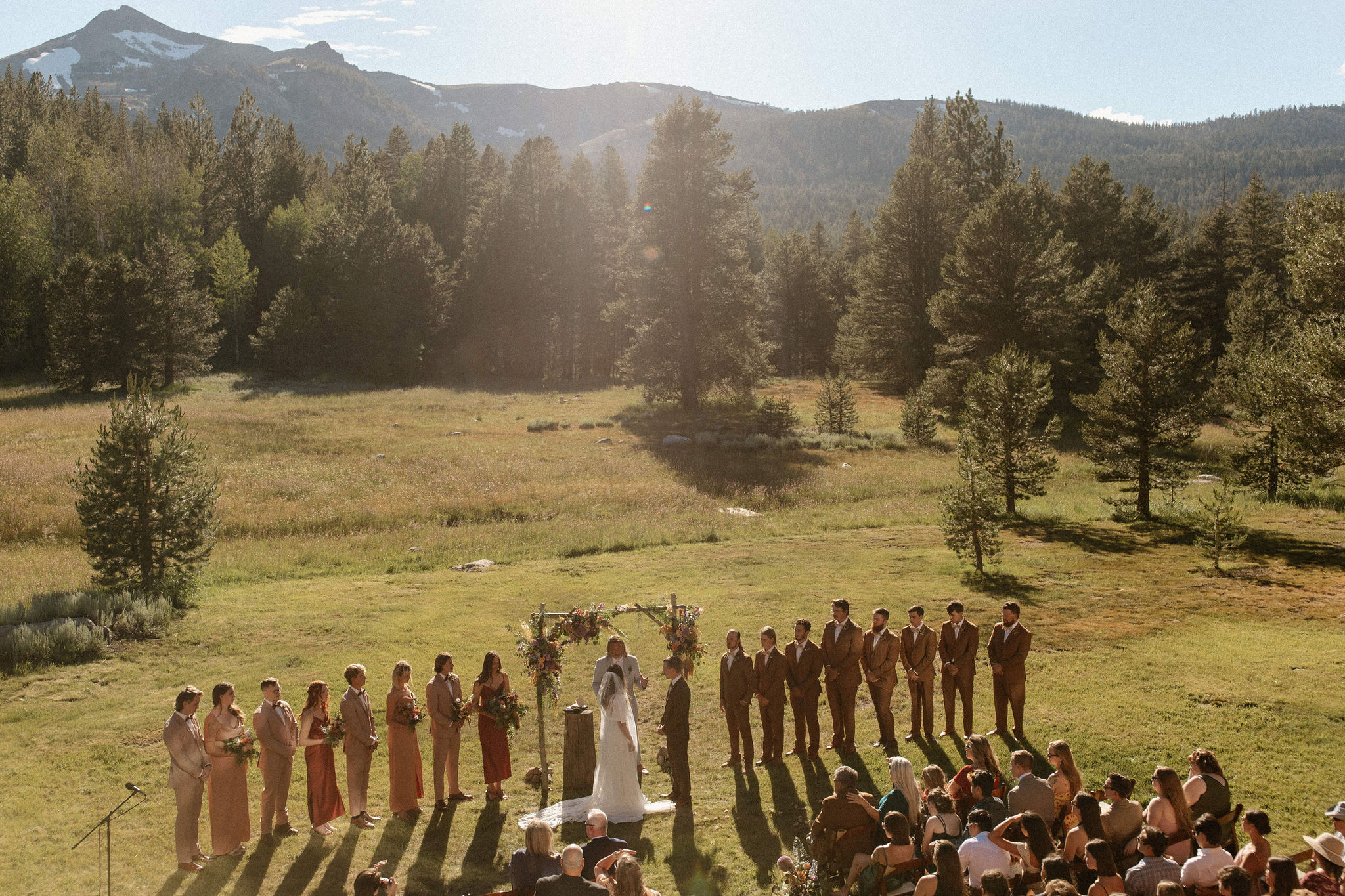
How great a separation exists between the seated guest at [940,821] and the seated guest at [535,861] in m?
3.60

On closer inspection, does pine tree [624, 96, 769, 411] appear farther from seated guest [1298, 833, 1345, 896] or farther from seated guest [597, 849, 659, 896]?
seated guest [597, 849, 659, 896]

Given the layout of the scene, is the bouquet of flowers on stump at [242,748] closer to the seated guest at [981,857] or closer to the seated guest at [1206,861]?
the seated guest at [981,857]

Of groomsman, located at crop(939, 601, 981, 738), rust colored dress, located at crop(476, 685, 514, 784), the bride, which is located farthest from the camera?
groomsman, located at crop(939, 601, 981, 738)

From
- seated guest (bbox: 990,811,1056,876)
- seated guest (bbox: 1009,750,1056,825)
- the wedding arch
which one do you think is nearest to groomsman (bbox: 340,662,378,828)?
the wedding arch

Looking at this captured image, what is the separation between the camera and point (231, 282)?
6850 cm

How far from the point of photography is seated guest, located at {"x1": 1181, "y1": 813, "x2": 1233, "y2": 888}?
6.82m

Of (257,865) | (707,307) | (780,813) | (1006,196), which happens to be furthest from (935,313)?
(257,865)

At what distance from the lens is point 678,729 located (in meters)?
10.4

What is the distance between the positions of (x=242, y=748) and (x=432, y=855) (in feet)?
8.31

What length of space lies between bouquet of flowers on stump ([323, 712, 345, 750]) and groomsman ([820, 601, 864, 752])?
6.55m

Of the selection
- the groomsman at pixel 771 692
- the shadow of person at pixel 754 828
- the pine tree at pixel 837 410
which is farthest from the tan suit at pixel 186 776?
the pine tree at pixel 837 410

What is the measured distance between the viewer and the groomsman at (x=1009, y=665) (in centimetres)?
1157

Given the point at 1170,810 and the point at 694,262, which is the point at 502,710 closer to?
the point at 1170,810

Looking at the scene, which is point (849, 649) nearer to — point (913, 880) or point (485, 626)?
point (913, 880)
